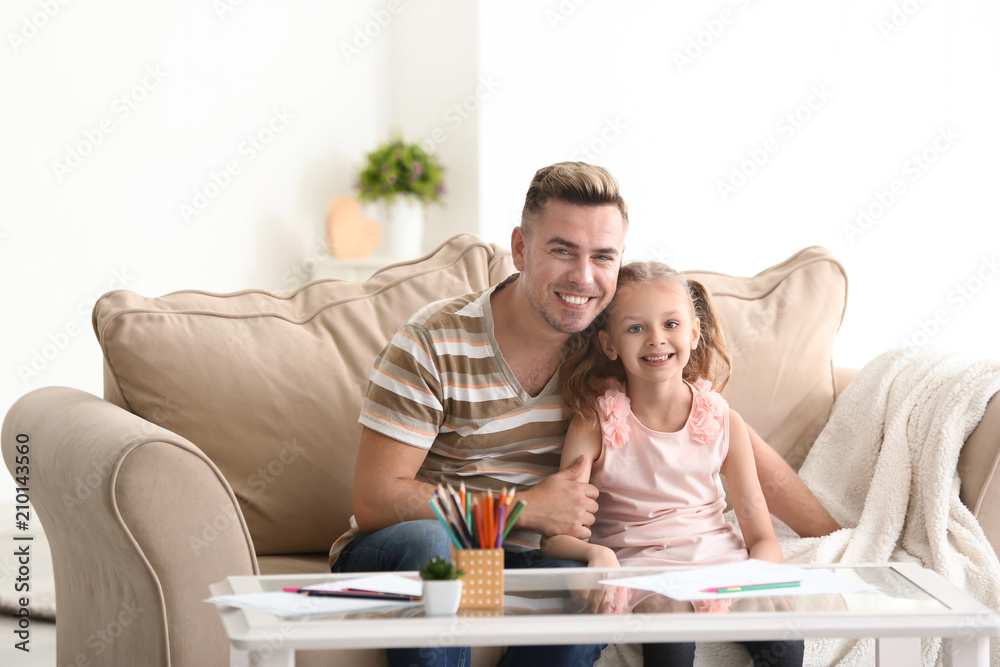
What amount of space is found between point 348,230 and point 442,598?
3396 mm

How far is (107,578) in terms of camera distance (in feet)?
4.61

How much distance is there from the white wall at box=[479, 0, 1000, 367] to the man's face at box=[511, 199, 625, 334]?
2.05m

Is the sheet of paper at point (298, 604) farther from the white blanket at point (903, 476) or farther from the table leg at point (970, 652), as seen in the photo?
the white blanket at point (903, 476)

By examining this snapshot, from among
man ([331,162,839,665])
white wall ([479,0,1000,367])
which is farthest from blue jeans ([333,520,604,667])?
white wall ([479,0,1000,367])

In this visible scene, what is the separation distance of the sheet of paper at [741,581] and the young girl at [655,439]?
332 millimetres

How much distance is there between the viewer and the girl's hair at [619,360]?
1.62m

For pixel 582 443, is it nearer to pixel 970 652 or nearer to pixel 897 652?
pixel 897 652

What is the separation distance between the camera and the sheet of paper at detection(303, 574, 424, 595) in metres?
1.10

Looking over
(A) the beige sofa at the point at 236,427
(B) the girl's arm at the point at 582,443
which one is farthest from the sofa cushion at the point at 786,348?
(B) the girl's arm at the point at 582,443

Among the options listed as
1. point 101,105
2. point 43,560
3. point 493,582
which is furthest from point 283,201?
point 493,582

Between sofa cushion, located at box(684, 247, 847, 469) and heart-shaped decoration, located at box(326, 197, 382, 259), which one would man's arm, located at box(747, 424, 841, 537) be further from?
heart-shaped decoration, located at box(326, 197, 382, 259)

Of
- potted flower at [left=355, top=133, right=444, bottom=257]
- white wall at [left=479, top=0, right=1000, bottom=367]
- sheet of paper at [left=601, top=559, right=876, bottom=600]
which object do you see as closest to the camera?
sheet of paper at [left=601, top=559, right=876, bottom=600]

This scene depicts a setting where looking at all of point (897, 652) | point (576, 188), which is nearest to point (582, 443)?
point (576, 188)

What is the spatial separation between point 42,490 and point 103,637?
0.25 m
